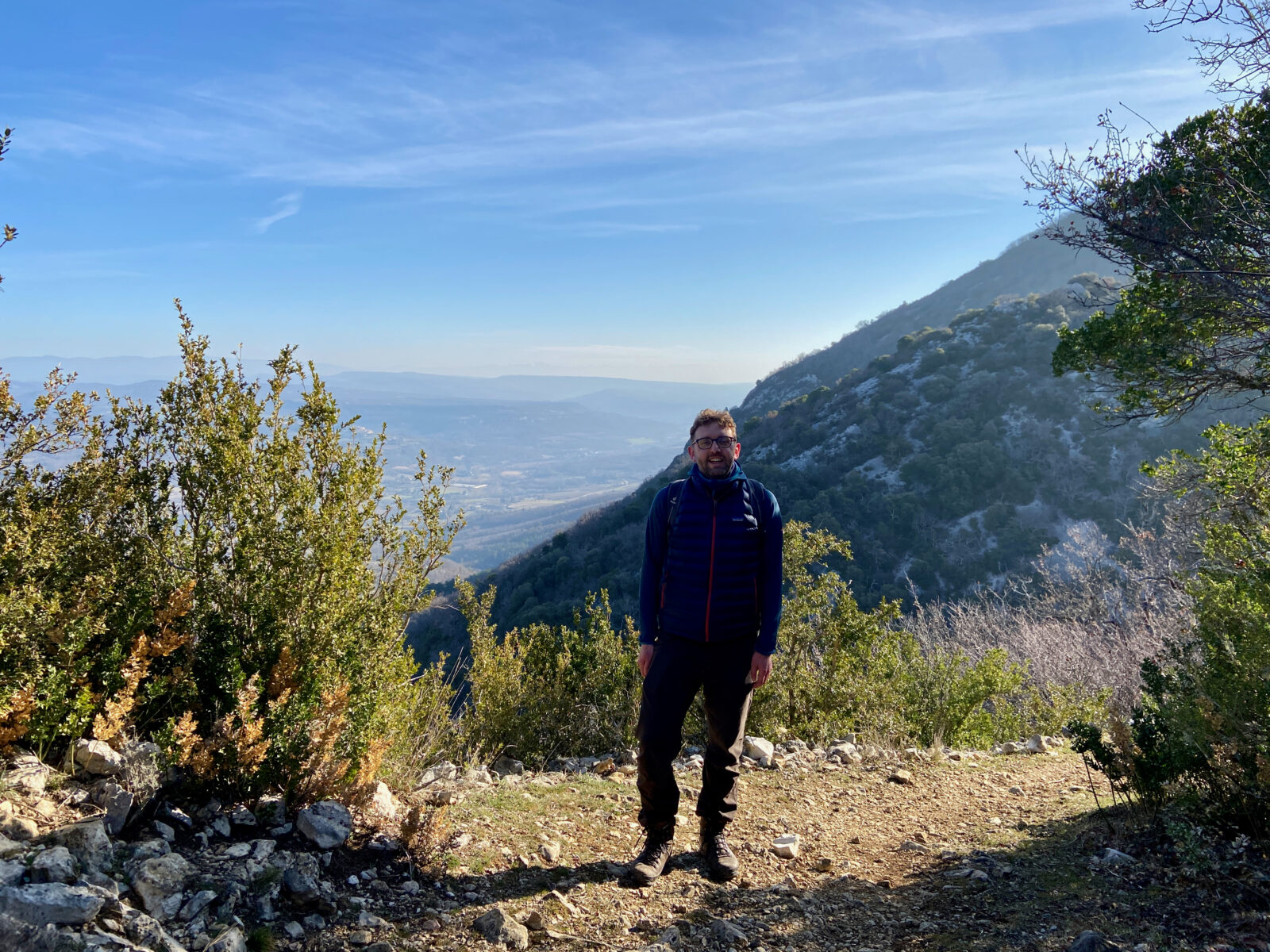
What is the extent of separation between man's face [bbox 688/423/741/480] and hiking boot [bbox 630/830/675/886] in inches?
70.6

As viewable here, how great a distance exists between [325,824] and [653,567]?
1823 mm

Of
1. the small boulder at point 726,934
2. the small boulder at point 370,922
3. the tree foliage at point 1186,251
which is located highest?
the tree foliage at point 1186,251

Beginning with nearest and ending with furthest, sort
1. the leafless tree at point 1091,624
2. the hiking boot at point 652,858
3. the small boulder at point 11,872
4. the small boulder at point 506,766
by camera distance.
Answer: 1. the small boulder at point 11,872
2. the hiking boot at point 652,858
3. the small boulder at point 506,766
4. the leafless tree at point 1091,624

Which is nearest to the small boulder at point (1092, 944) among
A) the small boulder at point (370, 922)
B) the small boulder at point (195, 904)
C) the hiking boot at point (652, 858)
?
the hiking boot at point (652, 858)

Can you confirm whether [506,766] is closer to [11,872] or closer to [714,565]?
[714,565]

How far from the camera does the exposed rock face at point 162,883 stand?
2373mm

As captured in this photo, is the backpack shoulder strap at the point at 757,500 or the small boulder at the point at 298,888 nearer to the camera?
the small boulder at the point at 298,888

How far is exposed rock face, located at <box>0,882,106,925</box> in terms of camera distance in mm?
2076

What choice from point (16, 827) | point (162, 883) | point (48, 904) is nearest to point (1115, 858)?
point (162, 883)

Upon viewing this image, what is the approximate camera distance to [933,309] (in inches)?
3332

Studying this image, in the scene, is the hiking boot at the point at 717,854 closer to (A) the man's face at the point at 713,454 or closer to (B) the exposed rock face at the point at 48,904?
Answer: (A) the man's face at the point at 713,454

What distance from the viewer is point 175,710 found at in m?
3.14

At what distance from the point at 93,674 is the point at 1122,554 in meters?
32.1

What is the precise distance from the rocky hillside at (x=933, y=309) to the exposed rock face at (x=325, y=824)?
68990 mm
